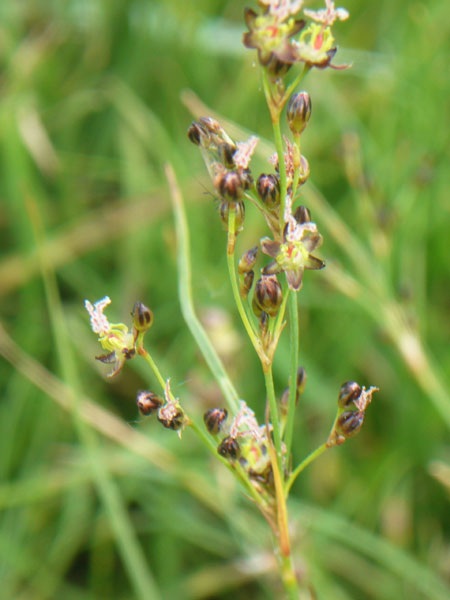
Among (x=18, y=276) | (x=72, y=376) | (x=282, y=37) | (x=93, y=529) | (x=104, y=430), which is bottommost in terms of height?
(x=93, y=529)

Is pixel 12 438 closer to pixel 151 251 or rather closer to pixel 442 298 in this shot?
pixel 151 251

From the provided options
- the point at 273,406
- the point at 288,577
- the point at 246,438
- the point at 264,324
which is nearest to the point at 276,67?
the point at 264,324

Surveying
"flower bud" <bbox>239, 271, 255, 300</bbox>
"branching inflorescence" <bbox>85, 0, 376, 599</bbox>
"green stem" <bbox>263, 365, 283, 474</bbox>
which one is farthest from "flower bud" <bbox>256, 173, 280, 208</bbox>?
"green stem" <bbox>263, 365, 283, 474</bbox>

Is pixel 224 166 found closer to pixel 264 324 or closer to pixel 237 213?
pixel 237 213

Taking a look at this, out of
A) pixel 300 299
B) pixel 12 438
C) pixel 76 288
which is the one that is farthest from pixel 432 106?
pixel 12 438

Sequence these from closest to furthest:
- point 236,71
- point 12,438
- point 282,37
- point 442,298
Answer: point 282,37
point 12,438
point 442,298
point 236,71

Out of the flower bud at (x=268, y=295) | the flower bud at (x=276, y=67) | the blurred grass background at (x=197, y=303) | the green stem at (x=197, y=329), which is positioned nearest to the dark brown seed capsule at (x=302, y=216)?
the flower bud at (x=268, y=295)

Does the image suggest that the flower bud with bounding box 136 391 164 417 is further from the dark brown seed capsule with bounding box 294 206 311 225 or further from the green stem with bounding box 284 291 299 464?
the dark brown seed capsule with bounding box 294 206 311 225
